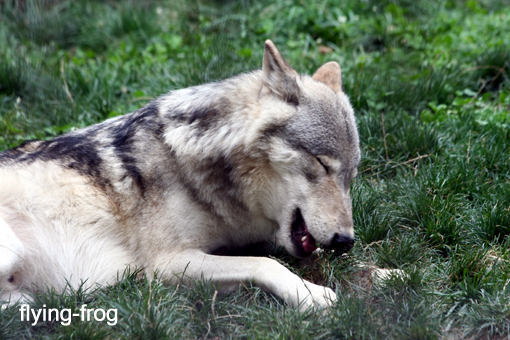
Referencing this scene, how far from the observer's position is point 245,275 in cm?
342

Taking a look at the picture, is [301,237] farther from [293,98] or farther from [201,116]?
[201,116]

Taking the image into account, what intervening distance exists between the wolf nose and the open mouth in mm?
192

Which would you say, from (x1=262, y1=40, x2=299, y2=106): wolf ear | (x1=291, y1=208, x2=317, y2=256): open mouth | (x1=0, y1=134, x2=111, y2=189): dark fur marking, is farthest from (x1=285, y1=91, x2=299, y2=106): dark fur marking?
(x1=0, y1=134, x2=111, y2=189): dark fur marking

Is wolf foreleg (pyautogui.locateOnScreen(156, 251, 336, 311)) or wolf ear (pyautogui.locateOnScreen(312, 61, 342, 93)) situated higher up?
wolf ear (pyautogui.locateOnScreen(312, 61, 342, 93))

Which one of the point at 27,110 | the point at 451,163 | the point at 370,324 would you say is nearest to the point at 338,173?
the point at 370,324

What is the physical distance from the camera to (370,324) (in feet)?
9.74

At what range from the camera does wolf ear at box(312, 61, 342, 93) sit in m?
4.23

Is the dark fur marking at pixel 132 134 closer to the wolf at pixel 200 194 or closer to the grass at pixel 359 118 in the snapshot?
the wolf at pixel 200 194

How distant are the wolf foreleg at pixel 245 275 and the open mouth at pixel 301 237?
0.28 meters

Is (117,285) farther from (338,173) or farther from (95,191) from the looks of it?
(338,173)

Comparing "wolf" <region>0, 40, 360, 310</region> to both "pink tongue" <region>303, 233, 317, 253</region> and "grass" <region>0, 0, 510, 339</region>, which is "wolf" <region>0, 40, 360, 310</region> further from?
"grass" <region>0, 0, 510, 339</region>

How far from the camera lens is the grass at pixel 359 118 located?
3.11 m

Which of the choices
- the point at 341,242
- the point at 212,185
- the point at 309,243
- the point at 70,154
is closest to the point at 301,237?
the point at 309,243

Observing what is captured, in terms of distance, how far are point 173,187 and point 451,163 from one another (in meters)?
2.68
